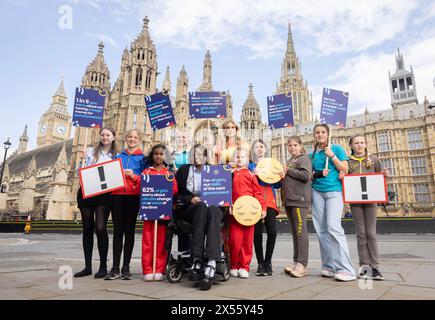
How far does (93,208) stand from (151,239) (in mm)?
1012

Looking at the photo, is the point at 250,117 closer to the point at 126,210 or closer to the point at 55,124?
the point at 126,210

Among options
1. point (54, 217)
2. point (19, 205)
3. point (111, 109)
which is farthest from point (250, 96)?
point (19, 205)

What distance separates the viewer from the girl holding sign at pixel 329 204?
4070 mm

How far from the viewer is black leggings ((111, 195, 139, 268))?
417 centimetres

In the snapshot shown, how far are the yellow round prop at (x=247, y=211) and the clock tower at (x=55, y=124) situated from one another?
103624 mm

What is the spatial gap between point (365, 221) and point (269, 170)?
1.61 meters

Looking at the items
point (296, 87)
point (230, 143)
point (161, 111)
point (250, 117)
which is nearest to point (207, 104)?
point (161, 111)

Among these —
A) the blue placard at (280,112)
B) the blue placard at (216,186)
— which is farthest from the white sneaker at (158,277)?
the blue placard at (280,112)

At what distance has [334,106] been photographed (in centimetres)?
652

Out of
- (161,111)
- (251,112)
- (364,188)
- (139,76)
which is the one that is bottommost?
(364,188)

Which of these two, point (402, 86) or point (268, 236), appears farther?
point (402, 86)

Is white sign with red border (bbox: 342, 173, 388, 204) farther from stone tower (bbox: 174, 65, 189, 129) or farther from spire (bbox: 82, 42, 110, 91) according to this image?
spire (bbox: 82, 42, 110, 91)
